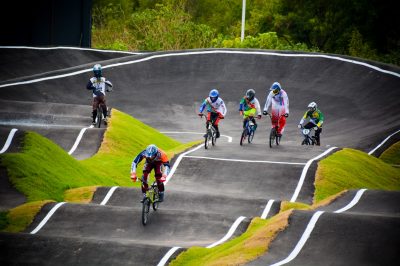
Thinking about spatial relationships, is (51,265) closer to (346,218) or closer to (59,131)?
(346,218)

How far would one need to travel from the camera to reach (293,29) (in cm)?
9819

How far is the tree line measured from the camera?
267 ft

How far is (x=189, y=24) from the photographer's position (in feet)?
266

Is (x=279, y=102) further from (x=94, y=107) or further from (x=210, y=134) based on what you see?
(x=94, y=107)

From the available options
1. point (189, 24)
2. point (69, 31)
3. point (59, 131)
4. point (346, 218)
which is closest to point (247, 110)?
point (59, 131)

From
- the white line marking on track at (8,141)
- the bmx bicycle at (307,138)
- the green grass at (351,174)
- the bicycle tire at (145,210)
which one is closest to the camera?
the bicycle tire at (145,210)

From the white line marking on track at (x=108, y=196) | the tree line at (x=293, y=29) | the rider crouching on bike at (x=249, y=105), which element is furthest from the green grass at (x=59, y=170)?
the tree line at (x=293, y=29)

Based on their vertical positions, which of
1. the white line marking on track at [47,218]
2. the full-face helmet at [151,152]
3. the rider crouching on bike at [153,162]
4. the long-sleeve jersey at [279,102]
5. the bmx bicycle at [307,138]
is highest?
the long-sleeve jersey at [279,102]

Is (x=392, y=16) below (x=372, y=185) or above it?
above

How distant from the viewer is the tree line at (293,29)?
81375mm

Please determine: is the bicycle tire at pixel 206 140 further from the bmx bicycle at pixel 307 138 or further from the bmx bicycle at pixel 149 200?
the bmx bicycle at pixel 149 200

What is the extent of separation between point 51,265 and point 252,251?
4630mm

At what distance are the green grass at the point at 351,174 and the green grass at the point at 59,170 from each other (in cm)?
621

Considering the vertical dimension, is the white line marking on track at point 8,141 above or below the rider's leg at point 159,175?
below
